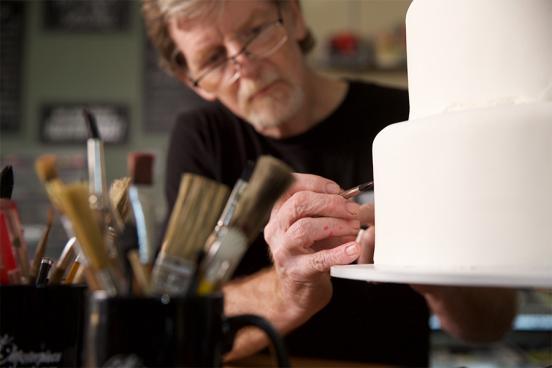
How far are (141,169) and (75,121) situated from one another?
2.12 metres

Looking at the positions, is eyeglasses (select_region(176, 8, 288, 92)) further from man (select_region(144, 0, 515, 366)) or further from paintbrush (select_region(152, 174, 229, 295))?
paintbrush (select_region(152, 174, 229, 295))

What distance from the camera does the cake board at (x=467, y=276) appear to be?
480 mm

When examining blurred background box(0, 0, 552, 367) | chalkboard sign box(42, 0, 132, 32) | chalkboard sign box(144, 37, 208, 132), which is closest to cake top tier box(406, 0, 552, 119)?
blurred background box(0, 0, 552, 367)

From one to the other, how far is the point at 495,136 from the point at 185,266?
0.93 feet

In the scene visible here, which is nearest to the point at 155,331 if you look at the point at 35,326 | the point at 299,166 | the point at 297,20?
the point at 35,326

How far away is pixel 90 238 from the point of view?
425 millimetres

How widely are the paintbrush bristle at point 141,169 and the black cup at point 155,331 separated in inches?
6.1

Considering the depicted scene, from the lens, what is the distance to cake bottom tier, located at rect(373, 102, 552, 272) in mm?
537

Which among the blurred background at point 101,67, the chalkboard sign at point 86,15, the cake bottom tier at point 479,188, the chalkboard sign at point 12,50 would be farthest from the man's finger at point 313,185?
the chalkboard sign at point 12,50

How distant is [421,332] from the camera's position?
105 cm

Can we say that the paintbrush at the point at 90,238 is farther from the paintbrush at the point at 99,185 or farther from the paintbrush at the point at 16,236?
the paintbrush at the point at 16,236

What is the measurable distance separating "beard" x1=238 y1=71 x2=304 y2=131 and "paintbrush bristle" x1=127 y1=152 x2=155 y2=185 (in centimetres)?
42

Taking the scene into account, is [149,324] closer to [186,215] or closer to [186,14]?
[186,215]

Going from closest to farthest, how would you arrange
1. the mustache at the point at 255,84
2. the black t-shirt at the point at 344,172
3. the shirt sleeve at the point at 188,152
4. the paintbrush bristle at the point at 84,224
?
the paintbrush bristle at the point at 84,224 → the black t-shirt at the point at 344,172 → the mustache at the point at 255,84 → the shirt sleeve at the point at 188,152
